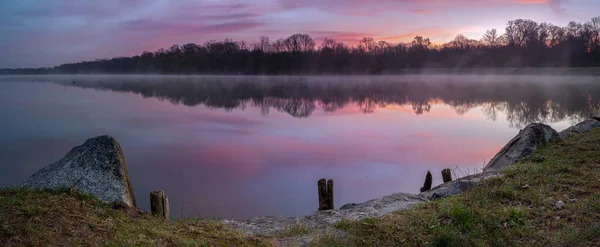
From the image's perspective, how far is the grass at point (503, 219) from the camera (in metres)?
6.06

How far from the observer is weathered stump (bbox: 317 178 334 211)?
1063 cm

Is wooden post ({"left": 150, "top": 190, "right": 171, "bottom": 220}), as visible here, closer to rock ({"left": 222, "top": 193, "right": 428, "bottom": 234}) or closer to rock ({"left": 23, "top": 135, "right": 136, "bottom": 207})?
rock ({"left": 23, "top": 135, "right": 136, "bottom": 207})

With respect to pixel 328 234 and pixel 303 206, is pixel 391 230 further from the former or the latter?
pixel 303 206

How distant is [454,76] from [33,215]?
126727mm

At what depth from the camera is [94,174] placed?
344 inches

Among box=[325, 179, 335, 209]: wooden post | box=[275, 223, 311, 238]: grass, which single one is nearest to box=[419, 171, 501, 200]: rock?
box=[325, 179, 335, 209]: wooden post

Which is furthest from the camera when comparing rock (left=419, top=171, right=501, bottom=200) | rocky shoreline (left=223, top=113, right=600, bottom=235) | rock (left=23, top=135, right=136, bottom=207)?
rock (left=419, top=171, right=501, bottom=200)

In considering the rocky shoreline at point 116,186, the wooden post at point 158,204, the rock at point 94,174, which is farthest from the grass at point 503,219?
the rock at point 94,174

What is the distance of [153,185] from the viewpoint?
1478cm

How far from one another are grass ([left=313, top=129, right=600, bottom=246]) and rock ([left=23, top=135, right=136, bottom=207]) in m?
4.60

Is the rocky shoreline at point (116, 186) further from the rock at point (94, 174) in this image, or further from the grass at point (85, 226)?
the grass at point (85, 226)

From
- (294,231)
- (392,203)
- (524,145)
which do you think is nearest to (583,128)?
(524,145)

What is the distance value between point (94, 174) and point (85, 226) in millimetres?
3326

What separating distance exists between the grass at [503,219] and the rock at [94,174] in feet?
15.1
